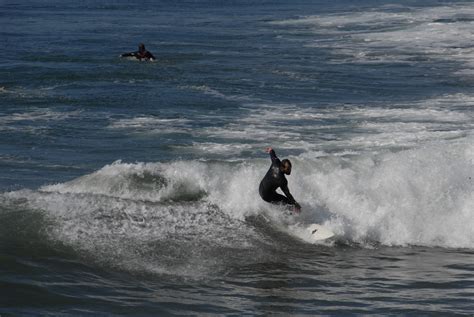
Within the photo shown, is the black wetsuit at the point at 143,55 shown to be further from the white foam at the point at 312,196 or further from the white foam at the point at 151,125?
the white foam at the point at 312,196

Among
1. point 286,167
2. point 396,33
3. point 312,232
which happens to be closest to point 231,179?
point 312,232

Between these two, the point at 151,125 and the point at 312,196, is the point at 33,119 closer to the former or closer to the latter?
the point at 151,125

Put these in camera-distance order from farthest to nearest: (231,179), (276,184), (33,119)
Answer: (33,119) → (231,179) → (276,184)

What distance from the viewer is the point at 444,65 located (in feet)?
124

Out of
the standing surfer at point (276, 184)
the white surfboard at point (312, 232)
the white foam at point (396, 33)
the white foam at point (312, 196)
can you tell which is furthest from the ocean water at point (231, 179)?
the standing surfer at point (276, 184)

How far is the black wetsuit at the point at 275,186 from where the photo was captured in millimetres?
16469

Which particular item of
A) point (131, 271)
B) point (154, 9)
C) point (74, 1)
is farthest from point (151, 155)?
point (74, 1)

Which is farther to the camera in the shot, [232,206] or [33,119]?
[33,119]

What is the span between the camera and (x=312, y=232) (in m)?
16.8

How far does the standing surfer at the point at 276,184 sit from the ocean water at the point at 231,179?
0.61 meters

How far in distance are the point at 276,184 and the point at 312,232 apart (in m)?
1.05

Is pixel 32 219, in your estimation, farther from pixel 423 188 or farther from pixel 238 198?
pixel 423 188

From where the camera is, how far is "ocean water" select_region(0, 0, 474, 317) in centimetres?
1368

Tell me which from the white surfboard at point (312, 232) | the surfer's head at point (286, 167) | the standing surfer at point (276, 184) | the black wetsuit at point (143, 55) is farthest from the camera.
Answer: the black wetsuit at point (143, 55)
